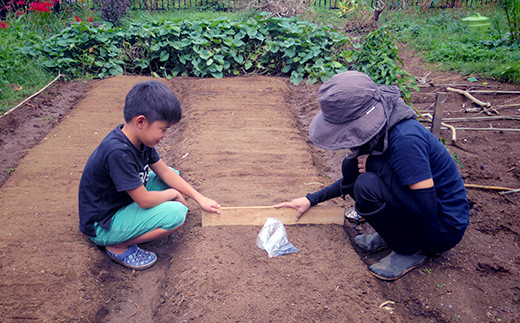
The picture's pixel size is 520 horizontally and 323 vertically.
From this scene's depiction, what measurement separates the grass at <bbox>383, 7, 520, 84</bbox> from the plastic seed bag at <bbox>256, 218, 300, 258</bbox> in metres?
3.93

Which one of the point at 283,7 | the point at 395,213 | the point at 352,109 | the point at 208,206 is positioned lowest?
the point at 208,206

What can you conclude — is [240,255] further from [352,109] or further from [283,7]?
[283,7]

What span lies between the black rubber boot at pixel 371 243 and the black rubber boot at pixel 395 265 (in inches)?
7.1

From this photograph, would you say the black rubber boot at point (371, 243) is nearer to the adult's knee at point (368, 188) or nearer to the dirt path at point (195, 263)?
the dirt path at point (195, 263)

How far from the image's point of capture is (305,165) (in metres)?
3.93

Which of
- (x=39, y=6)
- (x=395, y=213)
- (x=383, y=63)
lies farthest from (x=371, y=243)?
(x=39, y=6)

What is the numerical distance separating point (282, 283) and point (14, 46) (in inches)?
256

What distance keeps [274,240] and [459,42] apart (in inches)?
277

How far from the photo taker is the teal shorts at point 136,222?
2.61 metres

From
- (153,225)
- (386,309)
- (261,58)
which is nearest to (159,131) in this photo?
(153,225)

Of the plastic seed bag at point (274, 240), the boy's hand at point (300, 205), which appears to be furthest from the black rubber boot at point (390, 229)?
the plastic seed bag at point (274, 240)

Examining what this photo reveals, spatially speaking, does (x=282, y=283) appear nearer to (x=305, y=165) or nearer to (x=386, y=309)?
(x=386, y=309)

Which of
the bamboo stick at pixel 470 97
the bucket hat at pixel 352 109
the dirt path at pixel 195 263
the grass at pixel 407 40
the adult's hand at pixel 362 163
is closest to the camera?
the bucket hat at pixel 352 109

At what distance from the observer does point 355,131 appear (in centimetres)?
215
